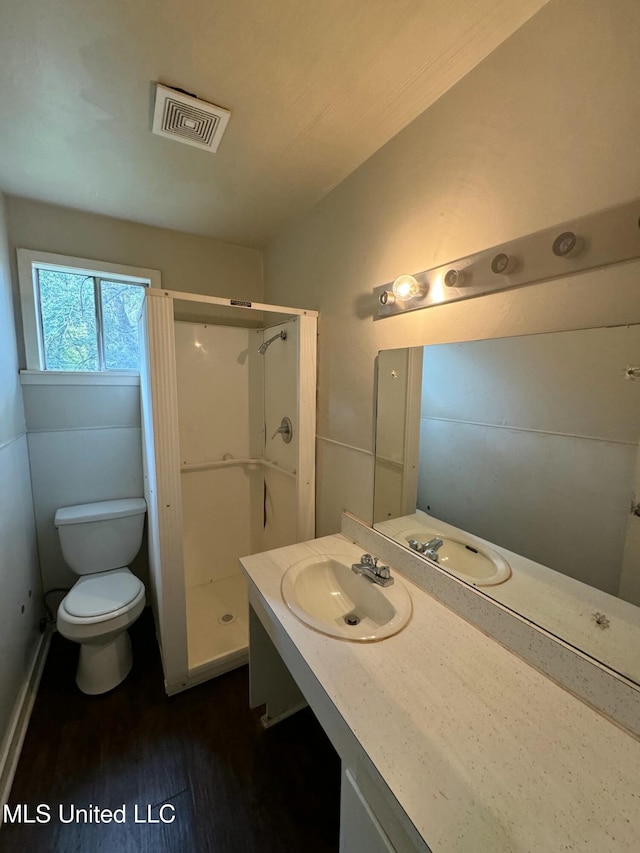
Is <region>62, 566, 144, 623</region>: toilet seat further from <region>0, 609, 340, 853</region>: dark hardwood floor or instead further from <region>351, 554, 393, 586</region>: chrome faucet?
<region>351, 554, 393, 586</region>: chrome faucet

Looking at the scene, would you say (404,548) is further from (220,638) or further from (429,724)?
(220,638)

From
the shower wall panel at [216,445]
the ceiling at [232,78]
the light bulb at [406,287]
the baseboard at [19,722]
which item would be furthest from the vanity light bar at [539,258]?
the baseboard at [19,722]

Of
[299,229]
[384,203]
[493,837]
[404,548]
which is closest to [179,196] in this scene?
[299,229]

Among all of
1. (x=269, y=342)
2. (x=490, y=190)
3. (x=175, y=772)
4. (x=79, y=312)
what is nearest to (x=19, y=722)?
(x=175, y=772)

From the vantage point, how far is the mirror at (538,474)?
73 centimetres

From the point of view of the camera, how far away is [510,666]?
0.82m

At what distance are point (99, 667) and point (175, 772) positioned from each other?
2.10 feet

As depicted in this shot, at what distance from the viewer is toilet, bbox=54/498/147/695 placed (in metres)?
1.58

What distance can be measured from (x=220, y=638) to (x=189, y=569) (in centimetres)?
55

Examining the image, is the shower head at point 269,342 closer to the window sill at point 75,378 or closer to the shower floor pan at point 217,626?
the window sill at point 75,378

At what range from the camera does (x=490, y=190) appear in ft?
3.02

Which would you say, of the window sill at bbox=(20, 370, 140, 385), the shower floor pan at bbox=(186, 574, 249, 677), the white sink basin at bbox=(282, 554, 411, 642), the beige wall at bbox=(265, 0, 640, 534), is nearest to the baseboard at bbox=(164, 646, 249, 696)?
the shower floor pan at bbox=(186, 574, 249, 677)

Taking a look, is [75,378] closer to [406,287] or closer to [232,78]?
[232,78]

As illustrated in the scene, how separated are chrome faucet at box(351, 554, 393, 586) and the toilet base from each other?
4.50ft
